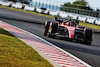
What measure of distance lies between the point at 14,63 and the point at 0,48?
177cm

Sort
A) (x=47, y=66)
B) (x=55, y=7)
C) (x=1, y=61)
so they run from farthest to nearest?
1. (x=55, y=7)
2. (x=47, y=66)
3. (x=1, y=61)

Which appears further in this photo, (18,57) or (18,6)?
(18,6)

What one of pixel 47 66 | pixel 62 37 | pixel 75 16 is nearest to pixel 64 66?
pixel 47 66

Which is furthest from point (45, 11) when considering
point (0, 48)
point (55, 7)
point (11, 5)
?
point (0, 48)

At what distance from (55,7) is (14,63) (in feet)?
153

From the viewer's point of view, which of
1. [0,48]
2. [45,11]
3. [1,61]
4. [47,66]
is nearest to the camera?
[1,61]

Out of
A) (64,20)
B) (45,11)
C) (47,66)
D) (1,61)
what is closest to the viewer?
(1,61)

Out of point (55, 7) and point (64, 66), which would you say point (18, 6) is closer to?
point (55, 7)

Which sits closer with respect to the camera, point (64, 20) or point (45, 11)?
point (64, 20)

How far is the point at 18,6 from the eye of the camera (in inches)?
2103

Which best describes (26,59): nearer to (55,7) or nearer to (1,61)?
(1,61)

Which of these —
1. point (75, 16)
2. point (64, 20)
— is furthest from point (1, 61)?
point (75, 16)

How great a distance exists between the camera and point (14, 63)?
6.44m

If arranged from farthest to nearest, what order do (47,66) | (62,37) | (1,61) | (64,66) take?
(62,37) < (64,66) < (47,66) < (1,61)
